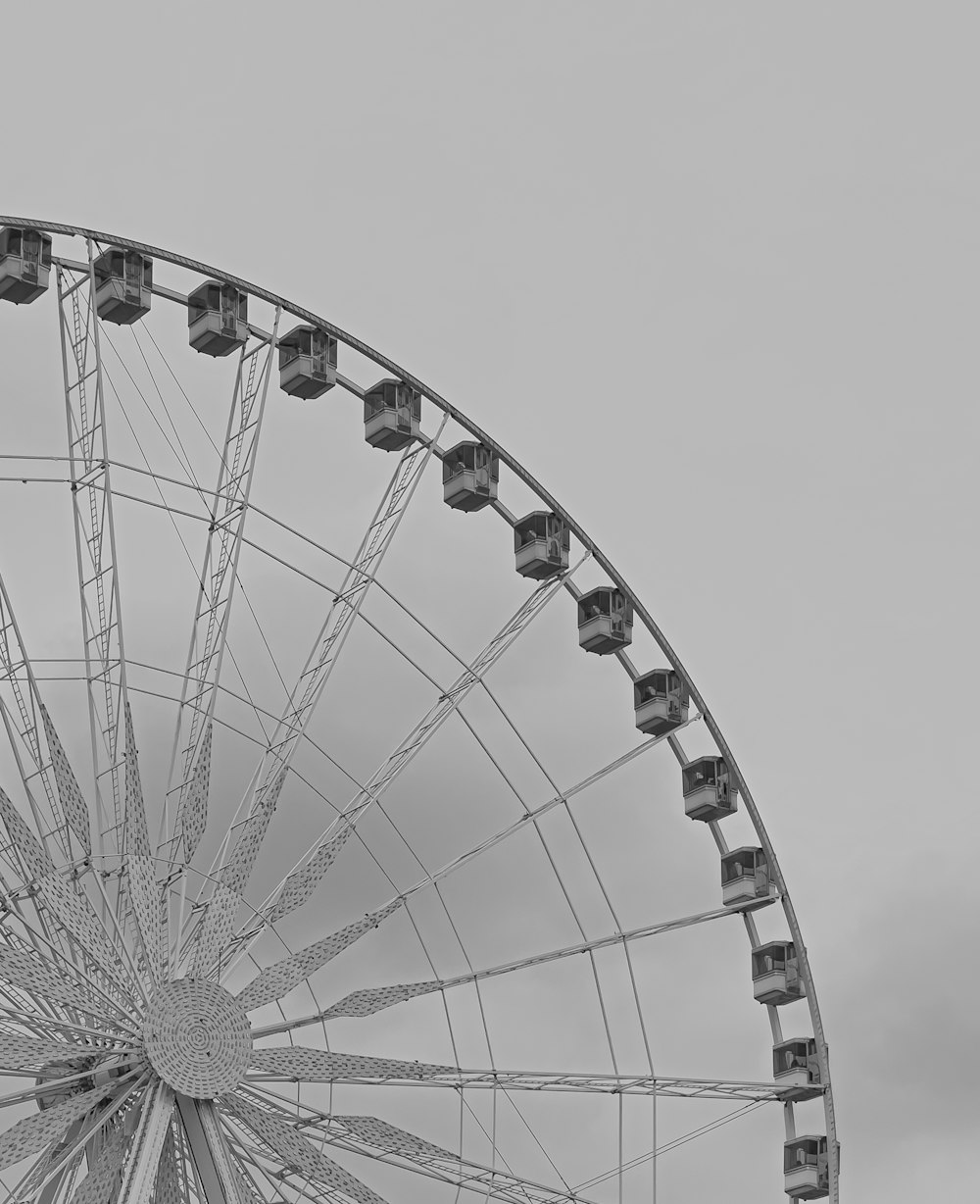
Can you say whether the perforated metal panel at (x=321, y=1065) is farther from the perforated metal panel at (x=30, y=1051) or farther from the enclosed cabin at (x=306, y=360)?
the enclosed cabin at (x=306, y=360)

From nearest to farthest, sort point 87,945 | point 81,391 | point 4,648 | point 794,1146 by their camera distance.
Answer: point 87,945 < point 4,648 < point 81,391 < point 794,1146

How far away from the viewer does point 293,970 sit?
30.1m

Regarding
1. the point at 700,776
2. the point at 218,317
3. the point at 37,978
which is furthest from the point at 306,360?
the point at 37,978

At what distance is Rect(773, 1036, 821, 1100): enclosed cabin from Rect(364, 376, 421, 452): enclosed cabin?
9.17 metres

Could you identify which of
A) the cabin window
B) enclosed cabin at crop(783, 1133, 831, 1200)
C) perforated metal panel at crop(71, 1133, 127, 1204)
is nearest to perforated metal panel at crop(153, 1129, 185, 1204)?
perforated metal panel at crop(71, 1133, 127, 1204)

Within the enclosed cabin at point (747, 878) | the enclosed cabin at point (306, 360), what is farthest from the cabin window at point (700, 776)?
the enclosed cabin at point (306, 360)

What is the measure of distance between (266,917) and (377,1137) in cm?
263

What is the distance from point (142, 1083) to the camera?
28766 mm

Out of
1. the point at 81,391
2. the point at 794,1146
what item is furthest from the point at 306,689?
the point at 794,1146

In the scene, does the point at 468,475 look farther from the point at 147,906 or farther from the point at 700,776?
the point at 147,906

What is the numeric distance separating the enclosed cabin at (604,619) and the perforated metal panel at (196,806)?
762 centimetres

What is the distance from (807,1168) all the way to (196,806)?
32.7 ft

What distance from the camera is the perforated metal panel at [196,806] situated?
1181 inches

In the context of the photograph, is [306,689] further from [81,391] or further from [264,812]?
[81,391]
